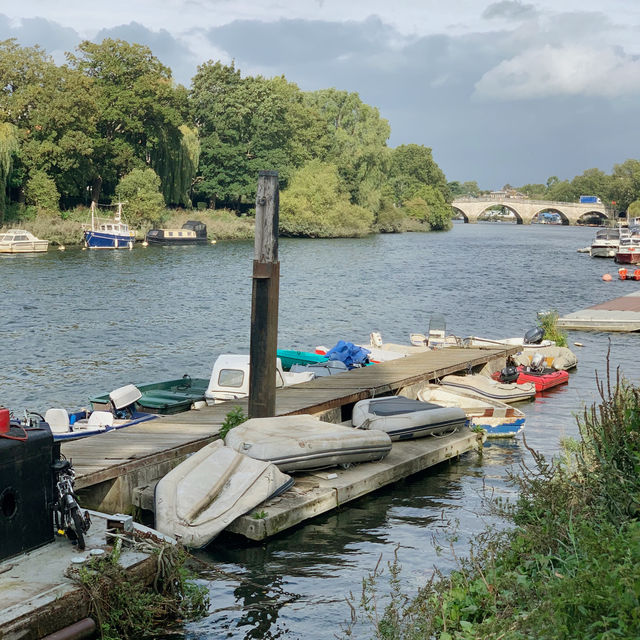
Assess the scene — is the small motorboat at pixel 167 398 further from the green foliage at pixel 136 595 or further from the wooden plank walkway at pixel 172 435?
the green foliage at pixel 136 595

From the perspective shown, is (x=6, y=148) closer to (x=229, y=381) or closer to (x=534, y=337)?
(x=534, y=337)

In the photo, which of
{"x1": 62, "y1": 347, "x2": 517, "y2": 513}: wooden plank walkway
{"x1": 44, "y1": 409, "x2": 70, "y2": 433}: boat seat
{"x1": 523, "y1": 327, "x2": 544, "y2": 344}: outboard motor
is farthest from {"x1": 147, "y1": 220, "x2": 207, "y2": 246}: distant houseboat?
{"x1": 44, "y1": 409, "x2": 70, "y2": 433}: boat seat

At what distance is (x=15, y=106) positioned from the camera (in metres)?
68.6

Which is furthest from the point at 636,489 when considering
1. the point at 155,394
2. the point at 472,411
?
the point at 155,394

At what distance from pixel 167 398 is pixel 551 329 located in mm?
13824

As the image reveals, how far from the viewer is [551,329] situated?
1043 inches

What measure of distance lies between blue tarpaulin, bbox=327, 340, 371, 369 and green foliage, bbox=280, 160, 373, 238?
68.1 metres

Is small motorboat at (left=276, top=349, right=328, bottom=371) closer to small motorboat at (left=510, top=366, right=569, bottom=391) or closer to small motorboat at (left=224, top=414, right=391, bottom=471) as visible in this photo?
small motorboat at (left=510, top=366, right=569, bottom=391)

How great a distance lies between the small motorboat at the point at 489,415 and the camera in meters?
17.0

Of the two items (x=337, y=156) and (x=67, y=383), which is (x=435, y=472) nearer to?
(x=67, y=383)

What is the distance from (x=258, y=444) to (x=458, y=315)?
95.0ft


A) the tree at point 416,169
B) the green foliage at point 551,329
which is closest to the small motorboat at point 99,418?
the green foliage at point 551,329

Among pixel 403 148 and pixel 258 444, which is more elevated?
pixel 403 148

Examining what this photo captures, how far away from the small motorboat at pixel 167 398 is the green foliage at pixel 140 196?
61.2m
